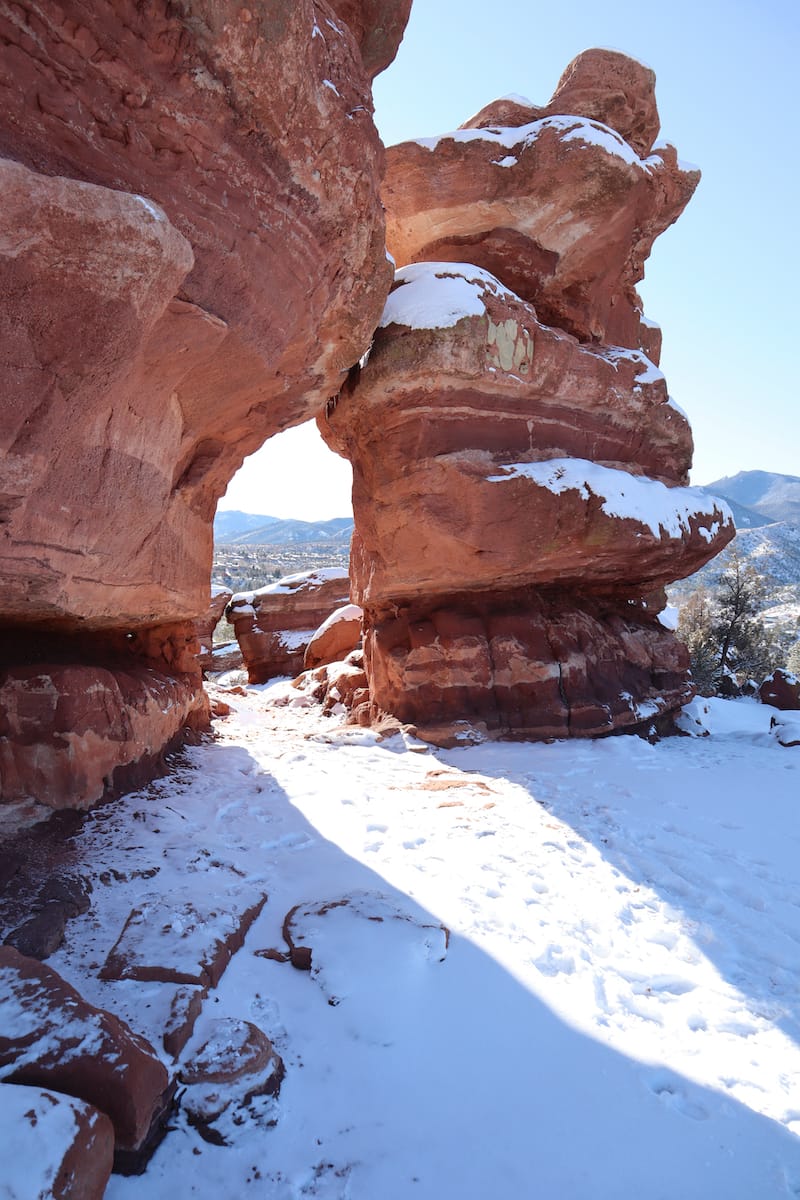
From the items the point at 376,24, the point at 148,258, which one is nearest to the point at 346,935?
the point at 148,258

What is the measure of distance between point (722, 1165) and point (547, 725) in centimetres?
603

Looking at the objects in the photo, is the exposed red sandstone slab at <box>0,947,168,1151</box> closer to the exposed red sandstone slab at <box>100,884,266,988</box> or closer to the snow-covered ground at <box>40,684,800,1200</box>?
the snow-covered ground at <box>40,684,800,1200</box>

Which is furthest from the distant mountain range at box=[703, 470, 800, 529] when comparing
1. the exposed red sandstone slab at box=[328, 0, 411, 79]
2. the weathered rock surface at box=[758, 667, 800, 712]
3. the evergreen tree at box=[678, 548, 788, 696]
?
the exposed red sandstone slab at box=[328, 0, 411, 79]

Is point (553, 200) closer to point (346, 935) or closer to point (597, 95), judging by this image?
point (597, 95)

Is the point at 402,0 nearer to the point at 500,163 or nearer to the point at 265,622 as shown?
the point at 500,163

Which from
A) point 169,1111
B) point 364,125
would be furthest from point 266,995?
point 364,125

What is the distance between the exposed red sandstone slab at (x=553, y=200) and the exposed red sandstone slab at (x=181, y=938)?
30.2ft

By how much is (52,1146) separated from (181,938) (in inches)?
52.8

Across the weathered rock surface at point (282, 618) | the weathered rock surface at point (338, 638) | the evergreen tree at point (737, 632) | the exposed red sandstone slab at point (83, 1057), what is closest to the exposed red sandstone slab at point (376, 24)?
the exposed red sandstone slab at point (83, 1057)

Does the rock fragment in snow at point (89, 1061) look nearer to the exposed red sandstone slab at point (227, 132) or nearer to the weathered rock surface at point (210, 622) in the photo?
the exposed red sandstone slab at point (227, 132)

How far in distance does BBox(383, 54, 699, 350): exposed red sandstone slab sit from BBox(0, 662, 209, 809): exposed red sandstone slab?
7.90 meters

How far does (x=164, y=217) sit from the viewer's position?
3.34m

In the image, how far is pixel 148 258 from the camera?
3.24 meters

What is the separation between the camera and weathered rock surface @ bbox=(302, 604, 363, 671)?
14781 millimetres
